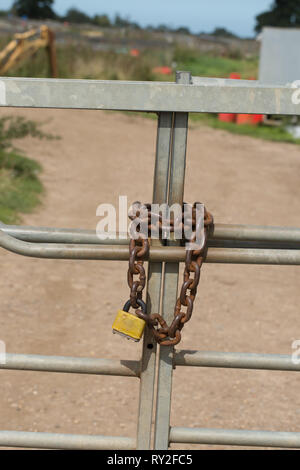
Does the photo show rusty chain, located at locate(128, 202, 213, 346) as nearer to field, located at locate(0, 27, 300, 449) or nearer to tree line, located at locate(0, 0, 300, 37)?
field, located at locate(0, 27, 300, 449)

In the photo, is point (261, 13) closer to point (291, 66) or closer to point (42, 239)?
point (291, 66)

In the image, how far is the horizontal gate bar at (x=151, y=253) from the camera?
1421 mm

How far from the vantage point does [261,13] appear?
219ft

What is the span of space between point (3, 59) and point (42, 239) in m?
11.5

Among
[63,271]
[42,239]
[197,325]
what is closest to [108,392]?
[197,325]

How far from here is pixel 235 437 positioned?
1.57m

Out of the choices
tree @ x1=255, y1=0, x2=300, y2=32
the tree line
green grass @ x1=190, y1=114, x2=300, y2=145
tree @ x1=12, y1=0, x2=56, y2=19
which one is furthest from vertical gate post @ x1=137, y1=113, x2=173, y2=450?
tree @ x1=12, y1=0, x2=56, y2=19

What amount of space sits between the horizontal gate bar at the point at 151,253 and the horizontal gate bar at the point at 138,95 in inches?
12.4

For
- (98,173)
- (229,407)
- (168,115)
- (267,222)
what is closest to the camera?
(168,115)

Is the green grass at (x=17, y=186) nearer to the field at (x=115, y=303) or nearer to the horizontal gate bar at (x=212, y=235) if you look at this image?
the field at (x=115, y=303)

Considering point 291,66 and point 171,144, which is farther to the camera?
point 291,66

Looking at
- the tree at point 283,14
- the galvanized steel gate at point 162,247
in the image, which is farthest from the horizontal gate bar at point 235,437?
the tree at point 283,14
